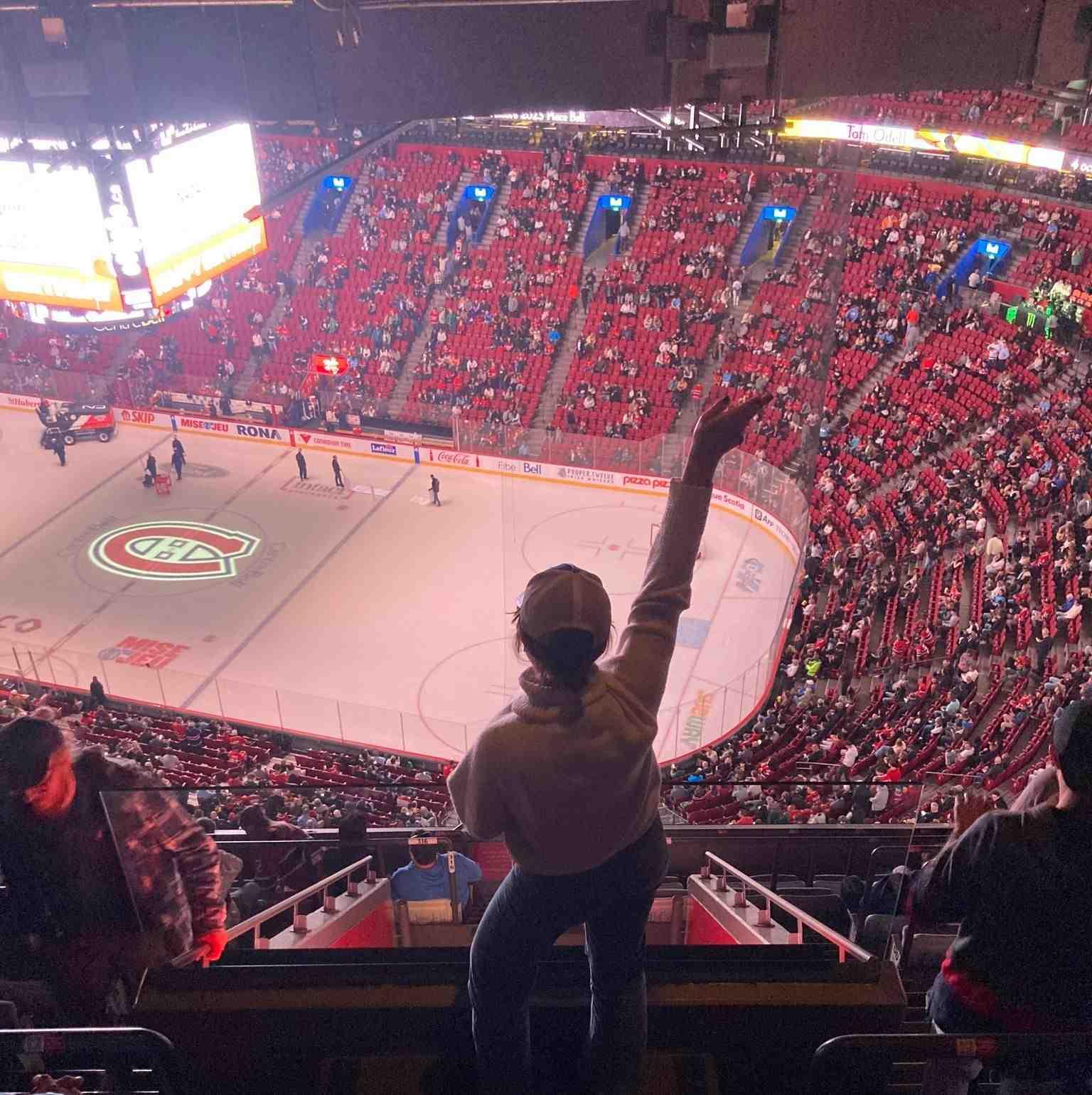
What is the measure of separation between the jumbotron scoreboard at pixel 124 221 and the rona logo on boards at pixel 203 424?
1393 cm

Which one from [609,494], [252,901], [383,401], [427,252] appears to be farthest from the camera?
[427,252]

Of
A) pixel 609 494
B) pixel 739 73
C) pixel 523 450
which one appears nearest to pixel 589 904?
pixel 739 73

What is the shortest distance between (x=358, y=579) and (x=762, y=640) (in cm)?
769

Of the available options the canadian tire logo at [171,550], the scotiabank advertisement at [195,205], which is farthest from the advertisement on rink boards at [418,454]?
the scotiabank advertisement at [195,205]

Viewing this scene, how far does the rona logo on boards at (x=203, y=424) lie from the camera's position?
2641 cm

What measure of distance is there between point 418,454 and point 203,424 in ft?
19.5

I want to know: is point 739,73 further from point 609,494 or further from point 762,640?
point 609,494

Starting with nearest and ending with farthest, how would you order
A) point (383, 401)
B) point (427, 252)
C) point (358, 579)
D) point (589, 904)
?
1. point (589, 904)
2. point (358, 579)
3. point (383, 401)
4. point (427, 252)

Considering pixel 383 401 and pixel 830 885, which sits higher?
pixel 830 885

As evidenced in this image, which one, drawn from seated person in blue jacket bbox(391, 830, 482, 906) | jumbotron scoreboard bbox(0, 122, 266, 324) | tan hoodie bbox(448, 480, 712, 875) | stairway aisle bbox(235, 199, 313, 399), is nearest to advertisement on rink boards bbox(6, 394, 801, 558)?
stairway aisle bbox(235, 199, 313, 399)

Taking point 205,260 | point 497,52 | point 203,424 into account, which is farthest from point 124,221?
point 203,424

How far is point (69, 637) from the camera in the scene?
18.1m

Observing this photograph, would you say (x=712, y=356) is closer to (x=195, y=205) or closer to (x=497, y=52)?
(x=195, y=205)

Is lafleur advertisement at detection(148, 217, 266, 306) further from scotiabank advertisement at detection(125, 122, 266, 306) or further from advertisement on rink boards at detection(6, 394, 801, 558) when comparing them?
advertisement on rink boards at detection(6, 394, 801, 558)
